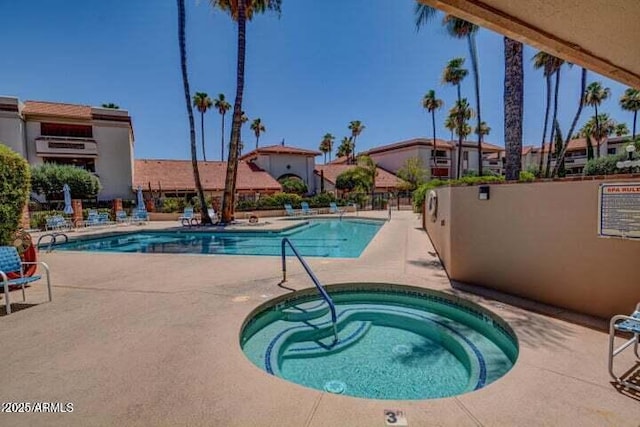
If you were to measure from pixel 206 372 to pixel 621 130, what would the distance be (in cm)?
6123

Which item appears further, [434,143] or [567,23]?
[434,143]

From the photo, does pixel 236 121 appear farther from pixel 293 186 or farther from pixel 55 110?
pixel 55 110

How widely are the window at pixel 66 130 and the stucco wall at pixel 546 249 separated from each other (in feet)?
104

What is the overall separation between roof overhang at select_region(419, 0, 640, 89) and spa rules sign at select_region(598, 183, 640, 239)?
163 centimetres

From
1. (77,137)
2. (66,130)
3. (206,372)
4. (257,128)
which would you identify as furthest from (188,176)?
(206,372)

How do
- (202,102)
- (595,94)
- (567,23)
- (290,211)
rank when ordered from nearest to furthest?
(567,23) < (290,211) < (595,94) < (202,102)

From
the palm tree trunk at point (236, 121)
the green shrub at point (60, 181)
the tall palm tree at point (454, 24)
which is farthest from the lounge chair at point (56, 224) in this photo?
the tall palm tree at point (454, 24)

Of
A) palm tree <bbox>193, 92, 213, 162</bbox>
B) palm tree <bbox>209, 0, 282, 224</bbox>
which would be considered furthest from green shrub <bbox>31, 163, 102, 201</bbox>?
palm tree <bbox>193, 92, 213, 162</bbox>

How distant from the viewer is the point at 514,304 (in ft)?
16.6

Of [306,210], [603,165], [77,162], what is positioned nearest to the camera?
[306,210]

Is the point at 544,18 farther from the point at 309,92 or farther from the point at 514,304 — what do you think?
the point at 309,92

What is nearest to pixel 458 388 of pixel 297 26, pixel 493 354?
pixel 493 354

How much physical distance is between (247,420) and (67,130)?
33.3 meters

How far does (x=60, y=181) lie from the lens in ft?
72.8
